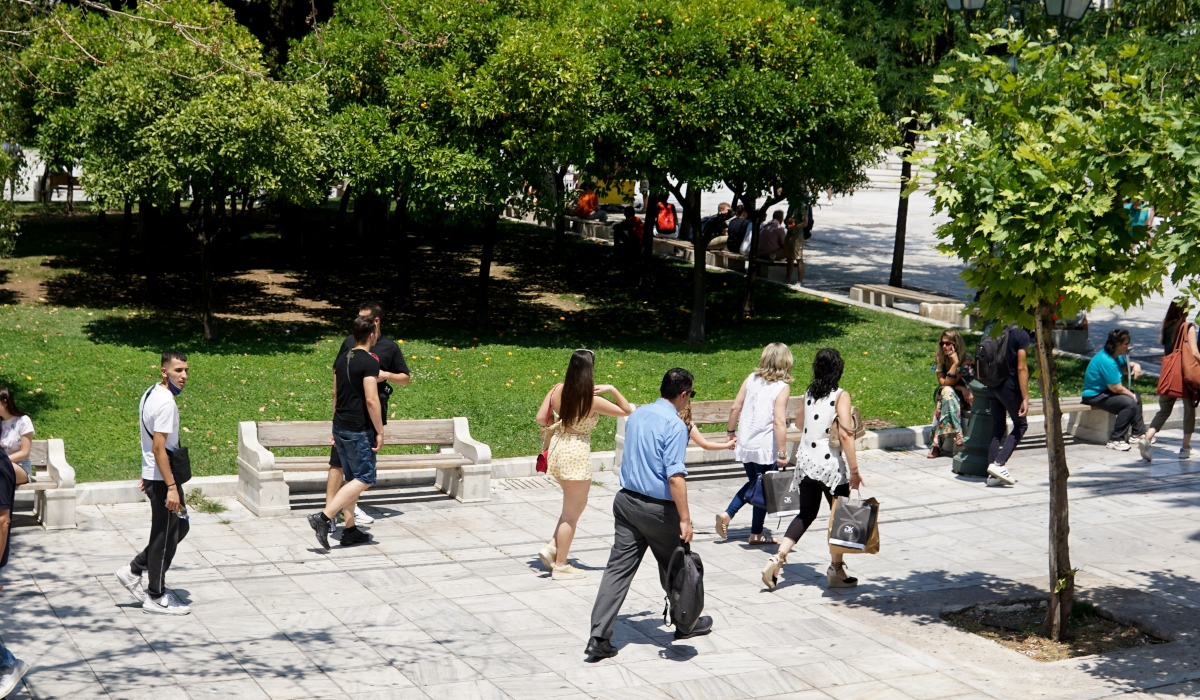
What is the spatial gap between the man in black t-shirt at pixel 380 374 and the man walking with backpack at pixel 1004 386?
5.46 m

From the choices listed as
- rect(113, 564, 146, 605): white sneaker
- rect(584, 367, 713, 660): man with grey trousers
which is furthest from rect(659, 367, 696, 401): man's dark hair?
rect(113, 564, 146, 605): white sneaker

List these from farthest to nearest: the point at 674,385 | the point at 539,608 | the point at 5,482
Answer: the point at 539,608 → the point at 674,385 → the point at 5,482

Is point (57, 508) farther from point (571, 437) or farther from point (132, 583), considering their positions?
point (571, 437)

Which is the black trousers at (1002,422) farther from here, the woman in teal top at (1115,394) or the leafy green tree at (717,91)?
the leafy green tree at (717,91)

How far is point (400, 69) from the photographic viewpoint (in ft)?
62.6


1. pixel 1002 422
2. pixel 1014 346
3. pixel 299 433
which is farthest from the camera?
pixel 1002 422

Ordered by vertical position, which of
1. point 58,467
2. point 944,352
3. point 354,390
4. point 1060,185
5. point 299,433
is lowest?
point 58,467

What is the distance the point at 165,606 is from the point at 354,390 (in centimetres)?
214

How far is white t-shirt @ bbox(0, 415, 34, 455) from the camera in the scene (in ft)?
30.0

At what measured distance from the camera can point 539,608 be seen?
8.20 metres

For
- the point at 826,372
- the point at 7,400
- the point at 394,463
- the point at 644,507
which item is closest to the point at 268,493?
the point at 394,463

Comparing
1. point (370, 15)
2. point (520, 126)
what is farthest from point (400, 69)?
point (520, 126)

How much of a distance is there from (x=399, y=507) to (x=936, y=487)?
511 cm

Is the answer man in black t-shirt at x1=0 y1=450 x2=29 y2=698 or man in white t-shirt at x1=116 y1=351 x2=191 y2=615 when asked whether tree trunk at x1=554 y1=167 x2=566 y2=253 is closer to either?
man in white t-shirt at x1=116 y1=351 x2=191 y2=615
